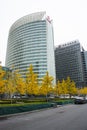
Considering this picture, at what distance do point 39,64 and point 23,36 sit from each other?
3332 cm

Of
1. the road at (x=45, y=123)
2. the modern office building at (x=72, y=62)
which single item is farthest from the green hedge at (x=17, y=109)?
the modern office building at (x=72, y=62)

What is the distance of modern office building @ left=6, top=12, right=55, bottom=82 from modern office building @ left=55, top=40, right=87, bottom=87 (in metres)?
41.4

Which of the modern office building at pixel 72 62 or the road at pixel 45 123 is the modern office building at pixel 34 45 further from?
the road at pixel 45 123

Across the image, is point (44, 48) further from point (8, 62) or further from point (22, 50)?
point (8, 62)

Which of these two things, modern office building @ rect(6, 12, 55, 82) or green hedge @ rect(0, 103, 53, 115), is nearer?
green hedge @ rect(0, 103, 53, 115)

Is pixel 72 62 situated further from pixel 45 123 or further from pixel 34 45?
pixel 45 123

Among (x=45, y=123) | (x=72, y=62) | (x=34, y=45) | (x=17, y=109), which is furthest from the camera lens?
(x=72, y=62)

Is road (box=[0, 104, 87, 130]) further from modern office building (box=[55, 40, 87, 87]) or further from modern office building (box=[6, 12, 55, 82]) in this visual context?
modern office building (box=[55, 40, 87, 87])

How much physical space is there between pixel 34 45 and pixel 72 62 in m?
58.5

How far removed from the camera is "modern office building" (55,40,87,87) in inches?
6732

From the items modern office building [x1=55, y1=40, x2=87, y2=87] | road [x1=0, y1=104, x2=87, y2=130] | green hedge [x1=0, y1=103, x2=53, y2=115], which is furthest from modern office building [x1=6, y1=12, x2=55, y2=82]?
road [x1=0, y1=104, x2=87, y2=130]

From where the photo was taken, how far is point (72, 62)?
180 m

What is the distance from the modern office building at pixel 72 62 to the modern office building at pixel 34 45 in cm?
4142

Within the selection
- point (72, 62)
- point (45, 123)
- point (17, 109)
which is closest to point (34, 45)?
point (72, 62)
